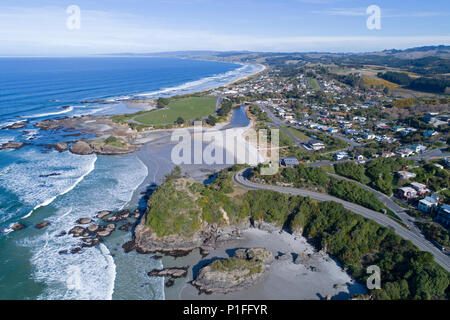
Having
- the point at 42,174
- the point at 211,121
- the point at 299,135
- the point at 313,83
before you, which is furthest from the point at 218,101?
the point at 42,174

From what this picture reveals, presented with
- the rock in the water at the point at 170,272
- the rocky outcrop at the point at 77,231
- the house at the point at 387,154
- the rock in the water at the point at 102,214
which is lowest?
the rock in the water at the point at 170,272

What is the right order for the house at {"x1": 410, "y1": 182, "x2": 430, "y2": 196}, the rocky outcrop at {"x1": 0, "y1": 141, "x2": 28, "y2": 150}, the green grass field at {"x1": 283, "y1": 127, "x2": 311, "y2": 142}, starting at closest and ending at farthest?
the house at {"x1": 410, "y1": 182, "x2": 430, "y2": 196} → the rocky outcrop at {"x1": 0, "y1": 141, "x2": 28, "y2": 150} → the green grass field at {"x1": 283, "y1": 127, "x2": 311, "y2": 142}

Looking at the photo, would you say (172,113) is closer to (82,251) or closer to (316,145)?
(316,145)

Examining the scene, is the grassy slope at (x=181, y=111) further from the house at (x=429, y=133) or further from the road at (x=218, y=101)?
the house at (x=429, y=133)

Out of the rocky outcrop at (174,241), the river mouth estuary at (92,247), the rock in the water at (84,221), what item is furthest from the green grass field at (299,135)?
the rock in the water at (84,221)

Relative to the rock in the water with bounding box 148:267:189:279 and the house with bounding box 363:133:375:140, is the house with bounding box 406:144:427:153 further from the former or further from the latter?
the rock in the water with bounding box 148:267:189:279

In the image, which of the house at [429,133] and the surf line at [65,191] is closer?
the surf line at [65,191]

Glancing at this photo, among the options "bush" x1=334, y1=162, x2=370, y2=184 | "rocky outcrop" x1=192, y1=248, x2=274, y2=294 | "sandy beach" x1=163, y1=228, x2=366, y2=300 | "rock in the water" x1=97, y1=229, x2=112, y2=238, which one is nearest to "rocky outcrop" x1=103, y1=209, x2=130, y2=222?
"rock in the water" x1=97, y1=229, x2=112, y2=238

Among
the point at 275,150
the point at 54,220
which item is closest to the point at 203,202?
the point at 54,220
